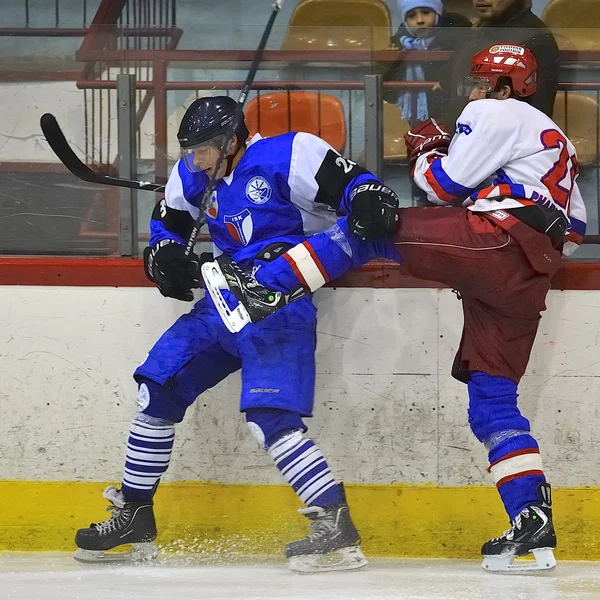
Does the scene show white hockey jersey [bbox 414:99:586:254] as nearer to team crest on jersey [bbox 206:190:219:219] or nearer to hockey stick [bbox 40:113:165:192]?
team crest on jersey [bbox 206:190:219:219]

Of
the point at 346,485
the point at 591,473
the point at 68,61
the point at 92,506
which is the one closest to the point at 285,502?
the point at 346,485

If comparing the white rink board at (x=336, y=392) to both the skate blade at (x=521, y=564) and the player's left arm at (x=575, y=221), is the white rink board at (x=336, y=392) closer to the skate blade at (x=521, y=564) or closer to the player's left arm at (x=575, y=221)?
the player's left arm at (x=575, y=221)

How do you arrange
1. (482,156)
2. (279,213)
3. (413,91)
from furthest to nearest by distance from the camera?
(413,91) → (279,213) → (482,156)

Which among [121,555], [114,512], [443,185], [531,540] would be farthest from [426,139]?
[121,555]

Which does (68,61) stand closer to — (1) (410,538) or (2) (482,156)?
(2) (482,156)

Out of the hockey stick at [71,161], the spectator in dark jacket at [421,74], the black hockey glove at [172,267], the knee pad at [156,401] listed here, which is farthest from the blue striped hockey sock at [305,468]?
the spectator in dark jacket at [421,74]

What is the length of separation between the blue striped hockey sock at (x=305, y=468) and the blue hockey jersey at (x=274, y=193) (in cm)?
56

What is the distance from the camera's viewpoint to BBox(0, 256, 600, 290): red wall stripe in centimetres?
383

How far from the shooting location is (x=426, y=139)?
3.53 meters

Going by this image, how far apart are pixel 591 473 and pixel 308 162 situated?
4.57 feet

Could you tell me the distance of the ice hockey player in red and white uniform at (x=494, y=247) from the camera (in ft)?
10.9

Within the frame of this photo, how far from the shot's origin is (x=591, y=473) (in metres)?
3.86

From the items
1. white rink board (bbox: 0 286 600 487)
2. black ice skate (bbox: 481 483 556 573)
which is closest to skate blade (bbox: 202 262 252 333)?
white rink board (bbox: 0 286 600 487)

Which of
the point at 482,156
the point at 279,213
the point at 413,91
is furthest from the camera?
the point at 413,91
